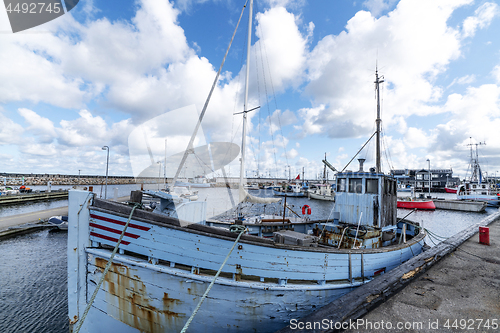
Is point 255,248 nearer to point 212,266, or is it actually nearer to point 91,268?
point 212,266

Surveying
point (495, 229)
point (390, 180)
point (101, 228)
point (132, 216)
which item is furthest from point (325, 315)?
point (495, 229)

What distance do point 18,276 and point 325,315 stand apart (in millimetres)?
16378

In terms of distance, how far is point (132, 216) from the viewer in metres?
5.07

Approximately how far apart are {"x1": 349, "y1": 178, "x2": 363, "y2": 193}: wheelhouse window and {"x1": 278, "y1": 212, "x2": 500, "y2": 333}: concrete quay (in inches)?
128

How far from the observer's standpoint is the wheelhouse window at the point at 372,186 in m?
9.19

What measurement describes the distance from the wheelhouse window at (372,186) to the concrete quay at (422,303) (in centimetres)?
292

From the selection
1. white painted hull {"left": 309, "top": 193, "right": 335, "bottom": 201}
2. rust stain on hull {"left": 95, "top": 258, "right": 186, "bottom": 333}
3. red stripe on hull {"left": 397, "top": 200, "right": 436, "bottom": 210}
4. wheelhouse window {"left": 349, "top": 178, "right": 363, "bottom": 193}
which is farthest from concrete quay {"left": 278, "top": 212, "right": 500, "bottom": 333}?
white painted hull {"left": 309, "top": 193, "right": 335, "bottom": 201}

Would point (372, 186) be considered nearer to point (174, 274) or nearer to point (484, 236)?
point (484, 236)

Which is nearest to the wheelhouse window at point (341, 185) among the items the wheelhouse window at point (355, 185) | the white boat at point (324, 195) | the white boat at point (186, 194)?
the wheelhouse window at point (355, 185)

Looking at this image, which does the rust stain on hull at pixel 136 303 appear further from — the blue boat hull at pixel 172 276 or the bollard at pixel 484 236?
the bollard at pixel 484 236

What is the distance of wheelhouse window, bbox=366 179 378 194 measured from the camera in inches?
362

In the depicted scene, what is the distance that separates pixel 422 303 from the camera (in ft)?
17.1

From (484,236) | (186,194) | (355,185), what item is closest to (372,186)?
(355,185)

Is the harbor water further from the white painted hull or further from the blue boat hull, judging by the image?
the white painted hull
